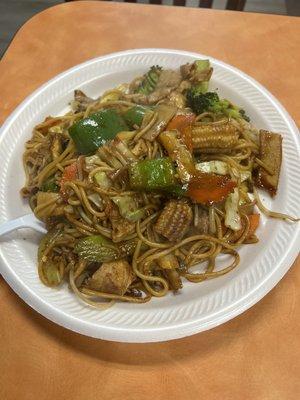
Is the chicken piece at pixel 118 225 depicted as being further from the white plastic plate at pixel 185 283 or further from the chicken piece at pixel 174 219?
the white plastic plate at pixel 185 283

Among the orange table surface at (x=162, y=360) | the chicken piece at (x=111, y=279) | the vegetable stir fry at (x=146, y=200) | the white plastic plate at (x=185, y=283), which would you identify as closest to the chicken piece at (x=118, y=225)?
the vegetable stir fry at (x=146, y=200)

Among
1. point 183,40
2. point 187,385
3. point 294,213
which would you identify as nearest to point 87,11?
point 183,40

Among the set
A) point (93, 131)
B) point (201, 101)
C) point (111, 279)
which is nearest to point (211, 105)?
point (201, 101)

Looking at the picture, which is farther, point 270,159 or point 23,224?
point 270,159

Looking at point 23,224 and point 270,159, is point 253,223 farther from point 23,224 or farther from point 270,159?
point 23,224

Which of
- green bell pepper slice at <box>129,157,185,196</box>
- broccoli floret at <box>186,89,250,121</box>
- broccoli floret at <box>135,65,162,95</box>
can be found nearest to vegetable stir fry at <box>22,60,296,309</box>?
green bell pepper slice at <box>129,157,185,196</box>

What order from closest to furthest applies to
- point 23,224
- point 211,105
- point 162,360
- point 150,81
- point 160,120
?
point 162,360, point 23,224, point 160,120, point 211,105, point 150,81
